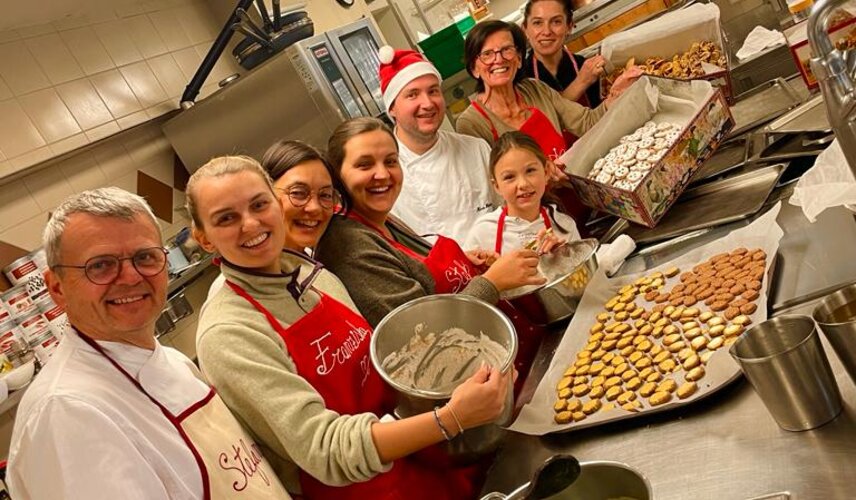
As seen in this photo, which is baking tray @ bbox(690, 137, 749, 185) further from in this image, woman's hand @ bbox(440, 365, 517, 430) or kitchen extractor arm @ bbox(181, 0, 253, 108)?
kitchen extractor arm @ bbox(181, 0, 253, 108)

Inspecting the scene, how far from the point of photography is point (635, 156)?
1987 millimetres

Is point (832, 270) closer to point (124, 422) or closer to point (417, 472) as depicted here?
point (417, 472)

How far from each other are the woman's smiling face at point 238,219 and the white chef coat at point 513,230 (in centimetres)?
93

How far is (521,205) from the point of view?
78.5 inches

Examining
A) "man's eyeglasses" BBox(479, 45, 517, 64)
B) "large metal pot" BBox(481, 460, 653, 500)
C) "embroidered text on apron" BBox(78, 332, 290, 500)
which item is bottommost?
"large metal pot" BBox(481, 460, 653, 500)

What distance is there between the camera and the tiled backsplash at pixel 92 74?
8.63ft

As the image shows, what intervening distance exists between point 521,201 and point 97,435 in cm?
137

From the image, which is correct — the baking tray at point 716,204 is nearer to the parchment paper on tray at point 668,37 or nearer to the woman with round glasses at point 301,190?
the parchment paper on tray at point 668,37

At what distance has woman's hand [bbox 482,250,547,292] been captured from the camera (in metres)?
1.60

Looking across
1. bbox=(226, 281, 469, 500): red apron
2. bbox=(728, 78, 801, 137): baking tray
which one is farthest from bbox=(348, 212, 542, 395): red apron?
bbox=(728, 78, 801, 137): baking tray

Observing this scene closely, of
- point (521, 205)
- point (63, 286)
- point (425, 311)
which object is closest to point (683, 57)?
point (521, 205)

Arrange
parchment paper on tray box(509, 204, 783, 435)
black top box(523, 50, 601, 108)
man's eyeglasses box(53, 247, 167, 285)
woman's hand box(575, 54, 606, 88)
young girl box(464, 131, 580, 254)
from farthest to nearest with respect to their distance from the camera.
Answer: black top box(523, 50, 601, 108), woman's hand box(575, 54, 606, 88), young girl box(464, 131, 580, 254), parchment paper on tray box(509, 204, 783, 435), man's eyeglasses box(53, 247, 167, 285)

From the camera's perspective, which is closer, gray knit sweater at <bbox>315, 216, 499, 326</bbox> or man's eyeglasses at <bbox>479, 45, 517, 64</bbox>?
gray knit sweater at <bbox>315, 216, 499, 326</bbox>

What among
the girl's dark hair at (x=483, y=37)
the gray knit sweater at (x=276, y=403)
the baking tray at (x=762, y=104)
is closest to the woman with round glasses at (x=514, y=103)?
the girl's dark hair at (x=483, y=37)
